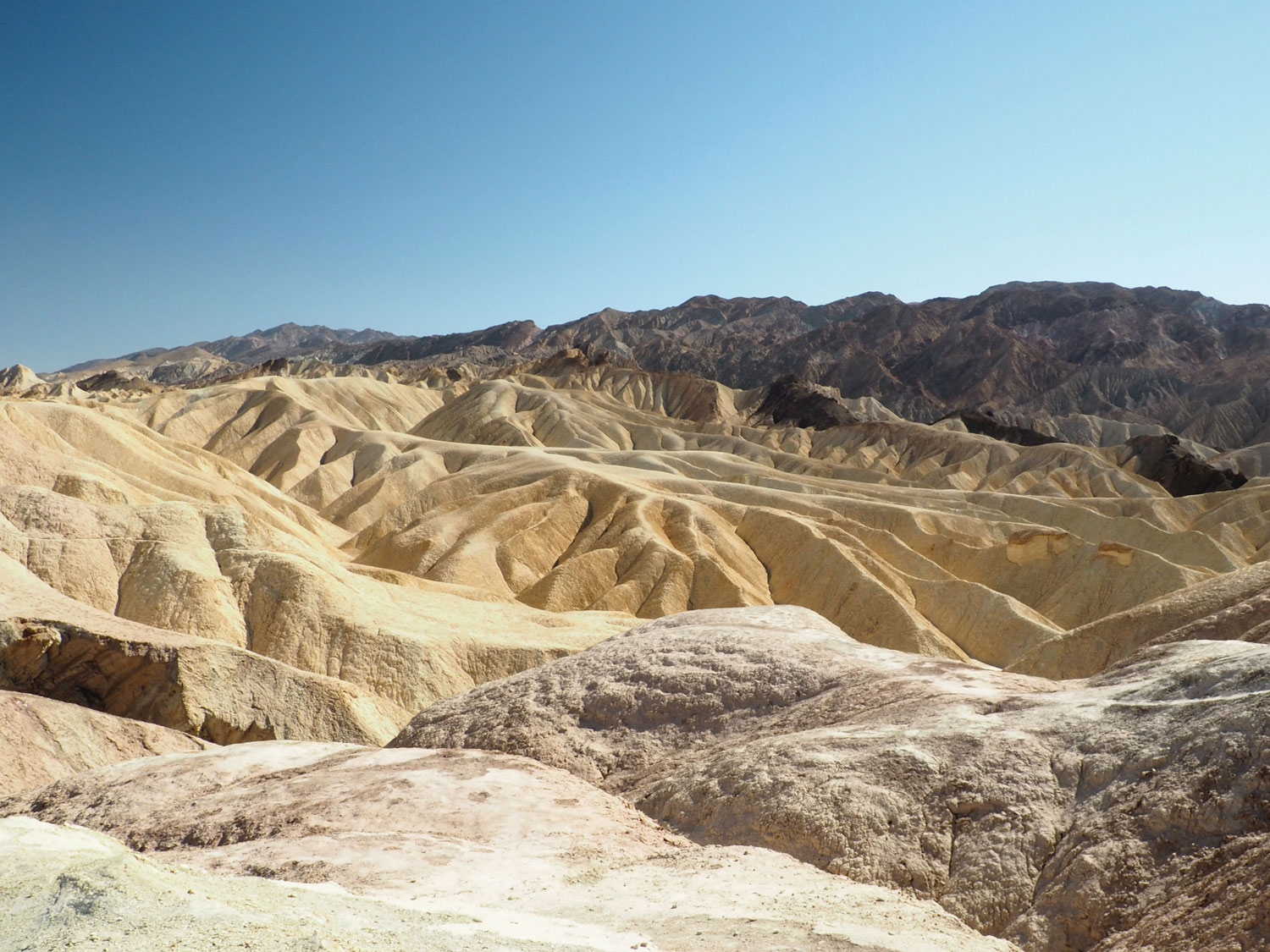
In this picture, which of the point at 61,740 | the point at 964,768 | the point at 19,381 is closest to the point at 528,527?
the point at 61,740

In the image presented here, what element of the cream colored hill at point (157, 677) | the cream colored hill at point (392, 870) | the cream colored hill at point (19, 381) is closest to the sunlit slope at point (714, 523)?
the cream colored hill at point (157, 677)

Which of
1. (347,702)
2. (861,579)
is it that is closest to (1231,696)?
(347,702)

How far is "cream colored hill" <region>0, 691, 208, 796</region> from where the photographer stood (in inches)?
457

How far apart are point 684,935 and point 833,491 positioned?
59227 millimetres

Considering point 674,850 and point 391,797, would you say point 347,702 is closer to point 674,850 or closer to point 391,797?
point 391,797

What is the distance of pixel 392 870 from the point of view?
22.6 feet

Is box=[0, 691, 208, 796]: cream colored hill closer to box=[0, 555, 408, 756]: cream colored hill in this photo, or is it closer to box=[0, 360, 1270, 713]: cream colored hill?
box=[0, 555, 408, 756]: cream colored hill

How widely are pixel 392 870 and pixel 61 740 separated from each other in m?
7.97

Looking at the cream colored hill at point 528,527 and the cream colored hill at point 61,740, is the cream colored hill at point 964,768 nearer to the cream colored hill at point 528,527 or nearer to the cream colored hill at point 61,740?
the cream colored hill at point 61,740

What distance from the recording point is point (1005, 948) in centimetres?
589

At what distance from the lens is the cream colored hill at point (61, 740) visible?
1162cm

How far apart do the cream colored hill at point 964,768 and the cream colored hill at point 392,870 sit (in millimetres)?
591

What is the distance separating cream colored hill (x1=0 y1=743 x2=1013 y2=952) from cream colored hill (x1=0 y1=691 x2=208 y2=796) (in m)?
2.25

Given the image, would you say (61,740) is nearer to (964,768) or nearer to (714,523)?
(964,768)
